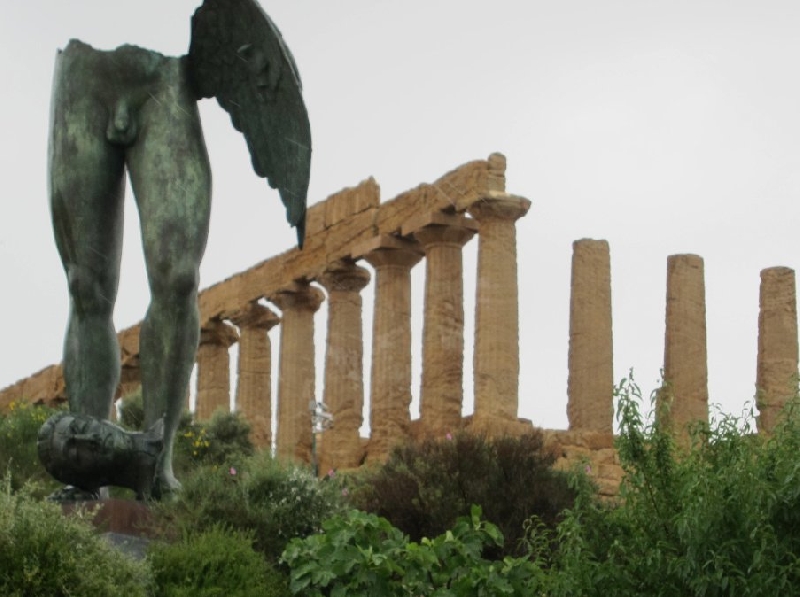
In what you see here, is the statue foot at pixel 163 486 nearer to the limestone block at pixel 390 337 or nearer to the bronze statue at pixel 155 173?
the bronze statue at pixel 155 173

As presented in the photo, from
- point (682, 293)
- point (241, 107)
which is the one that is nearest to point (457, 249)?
point (682, 293)

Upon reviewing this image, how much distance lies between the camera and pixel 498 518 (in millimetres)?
20203

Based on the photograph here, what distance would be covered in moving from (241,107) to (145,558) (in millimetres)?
2130

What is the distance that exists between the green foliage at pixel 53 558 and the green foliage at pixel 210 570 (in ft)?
1.16

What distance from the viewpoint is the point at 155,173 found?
29.3 feet

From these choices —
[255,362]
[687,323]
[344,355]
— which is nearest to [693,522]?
[687,323]

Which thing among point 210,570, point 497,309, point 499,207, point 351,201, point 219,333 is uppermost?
point 351,201

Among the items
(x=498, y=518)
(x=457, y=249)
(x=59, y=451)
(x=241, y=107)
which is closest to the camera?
(x=59, y=451)

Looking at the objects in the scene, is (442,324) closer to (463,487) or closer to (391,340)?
(391,340)

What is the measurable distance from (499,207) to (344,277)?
5.47m

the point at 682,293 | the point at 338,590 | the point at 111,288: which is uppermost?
the point at 682,293

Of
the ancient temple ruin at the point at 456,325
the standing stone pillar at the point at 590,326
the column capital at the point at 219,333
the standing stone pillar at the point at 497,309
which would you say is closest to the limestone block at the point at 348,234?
the ancient temple ruin at the point at 456,325

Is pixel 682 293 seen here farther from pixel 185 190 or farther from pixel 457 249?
pixel 185 190

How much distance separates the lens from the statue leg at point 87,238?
30.0 ft
